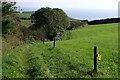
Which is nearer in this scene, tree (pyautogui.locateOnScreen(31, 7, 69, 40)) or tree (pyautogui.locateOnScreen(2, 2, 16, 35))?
tree (pyautogui.locateOnScreen(2, 2, 16, 35))

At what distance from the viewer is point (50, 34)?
65562 mm

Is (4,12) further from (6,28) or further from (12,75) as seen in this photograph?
(12,75)

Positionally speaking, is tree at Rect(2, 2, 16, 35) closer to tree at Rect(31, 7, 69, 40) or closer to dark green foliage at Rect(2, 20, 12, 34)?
dark green foliage at Rect(2, 20, 12, 34)

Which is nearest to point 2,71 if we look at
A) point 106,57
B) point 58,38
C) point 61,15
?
point 106,57

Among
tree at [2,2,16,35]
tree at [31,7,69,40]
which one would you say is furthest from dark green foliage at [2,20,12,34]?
tree at [31,7,69,40]

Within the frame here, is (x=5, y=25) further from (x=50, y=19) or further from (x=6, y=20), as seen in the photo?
(x=50, y=19)

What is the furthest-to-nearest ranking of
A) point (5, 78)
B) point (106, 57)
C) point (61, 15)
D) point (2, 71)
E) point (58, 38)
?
point (61, 15), point (58, 38), point (106, 57), point (2, 71), point (5, 78)

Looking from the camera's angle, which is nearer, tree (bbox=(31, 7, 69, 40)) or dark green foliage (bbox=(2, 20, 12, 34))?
dark green foliage (bbox=(2, 20, 12, 34))

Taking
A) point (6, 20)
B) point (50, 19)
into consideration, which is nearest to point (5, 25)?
point (6, 20)

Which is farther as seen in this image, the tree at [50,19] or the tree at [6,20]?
the tree at [50,19]

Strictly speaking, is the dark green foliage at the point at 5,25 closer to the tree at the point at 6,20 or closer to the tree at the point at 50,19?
the tree at the point at 6,20

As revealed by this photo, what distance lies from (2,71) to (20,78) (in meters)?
1.93

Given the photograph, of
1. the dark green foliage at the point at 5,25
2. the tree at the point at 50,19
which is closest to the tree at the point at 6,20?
the dark green foliage at the point at 5,25

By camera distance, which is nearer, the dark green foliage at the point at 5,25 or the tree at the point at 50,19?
the dark green foliage at the point at 5,25
